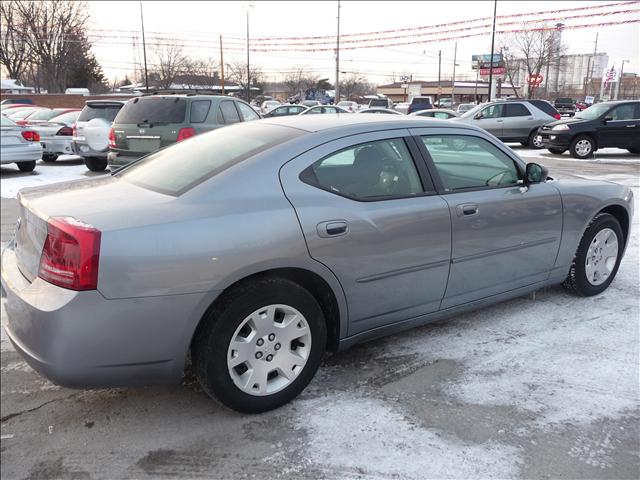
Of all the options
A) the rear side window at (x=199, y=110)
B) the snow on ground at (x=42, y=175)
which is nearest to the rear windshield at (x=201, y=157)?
the rear side window at (x=199, y=110)

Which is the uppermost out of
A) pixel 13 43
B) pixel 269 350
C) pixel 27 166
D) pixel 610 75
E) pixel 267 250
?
pixel 13 43

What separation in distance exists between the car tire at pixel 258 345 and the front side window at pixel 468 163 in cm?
131

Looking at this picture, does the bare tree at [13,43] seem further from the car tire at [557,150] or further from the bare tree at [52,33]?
the car tire at [557,150]

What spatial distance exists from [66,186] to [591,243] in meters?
3.83

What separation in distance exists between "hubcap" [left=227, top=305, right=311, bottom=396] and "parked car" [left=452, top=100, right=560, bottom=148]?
1558 centimetres

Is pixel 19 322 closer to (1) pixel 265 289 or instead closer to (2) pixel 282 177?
(1) pixel 265 289

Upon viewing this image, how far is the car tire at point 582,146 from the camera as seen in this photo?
1441cm

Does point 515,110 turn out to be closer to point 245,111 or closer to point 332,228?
point 245,111

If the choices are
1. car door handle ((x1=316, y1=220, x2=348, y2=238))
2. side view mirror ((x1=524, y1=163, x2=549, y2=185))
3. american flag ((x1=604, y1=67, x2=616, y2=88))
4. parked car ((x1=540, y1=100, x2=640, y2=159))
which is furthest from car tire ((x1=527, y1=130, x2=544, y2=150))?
car door handle ((x1=316, y1=220, x2=348, y2=238))

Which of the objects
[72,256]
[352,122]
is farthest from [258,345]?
[352,122]

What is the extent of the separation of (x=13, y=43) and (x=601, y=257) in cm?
5799

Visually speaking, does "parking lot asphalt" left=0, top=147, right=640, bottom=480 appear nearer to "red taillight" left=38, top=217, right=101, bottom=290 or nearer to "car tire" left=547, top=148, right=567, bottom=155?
"red taillight" left=38, top=217, right=101, bottom=290

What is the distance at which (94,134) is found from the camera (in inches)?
459

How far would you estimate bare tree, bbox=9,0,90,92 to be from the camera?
4619 cm
